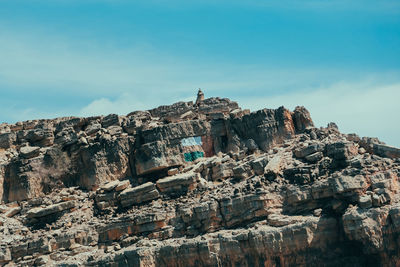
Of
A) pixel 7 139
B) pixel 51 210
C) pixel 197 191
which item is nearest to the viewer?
pixel 197 191

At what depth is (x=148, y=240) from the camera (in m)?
45.3

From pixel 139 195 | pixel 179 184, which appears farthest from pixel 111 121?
pixel 179 184

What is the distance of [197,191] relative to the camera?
47969mm

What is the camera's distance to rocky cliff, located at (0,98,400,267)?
4200 cm

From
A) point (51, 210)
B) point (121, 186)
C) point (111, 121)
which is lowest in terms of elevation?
point (51, 210)

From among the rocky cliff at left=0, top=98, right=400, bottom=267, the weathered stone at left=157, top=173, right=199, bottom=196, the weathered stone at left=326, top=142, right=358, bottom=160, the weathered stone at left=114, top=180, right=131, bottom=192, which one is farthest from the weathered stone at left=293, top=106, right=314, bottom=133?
the weathered stone at left=114, top=180, right=131, bottom=192

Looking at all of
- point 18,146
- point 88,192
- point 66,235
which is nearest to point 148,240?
point 66,235

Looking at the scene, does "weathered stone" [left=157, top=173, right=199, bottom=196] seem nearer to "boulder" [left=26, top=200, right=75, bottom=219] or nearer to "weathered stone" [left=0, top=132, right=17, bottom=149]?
"boulder" [left=26, top=200, right=75, bottom=219]

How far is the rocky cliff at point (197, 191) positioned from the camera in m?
42.0

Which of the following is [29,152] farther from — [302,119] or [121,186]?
[302,119]

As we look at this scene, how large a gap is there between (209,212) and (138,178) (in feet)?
31.6

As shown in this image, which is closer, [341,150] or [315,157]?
[341,150]

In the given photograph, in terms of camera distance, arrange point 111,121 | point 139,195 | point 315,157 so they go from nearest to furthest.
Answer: point 315,157, point 139,195, point 111,121

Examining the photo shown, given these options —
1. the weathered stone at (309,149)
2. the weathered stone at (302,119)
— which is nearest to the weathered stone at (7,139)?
the weathered stone at (302,119)
